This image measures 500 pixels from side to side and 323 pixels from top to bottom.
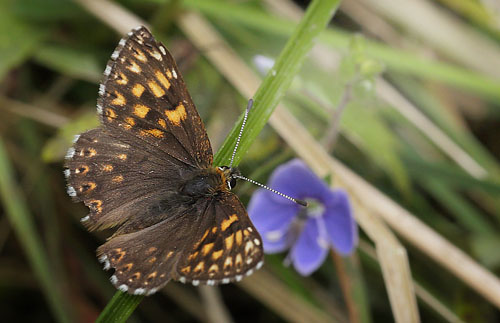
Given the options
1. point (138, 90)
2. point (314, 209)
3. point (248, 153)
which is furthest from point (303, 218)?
point (138, 90)

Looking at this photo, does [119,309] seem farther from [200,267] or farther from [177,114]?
[177,114]

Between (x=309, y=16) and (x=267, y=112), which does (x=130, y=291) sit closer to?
(x=267, y=112)

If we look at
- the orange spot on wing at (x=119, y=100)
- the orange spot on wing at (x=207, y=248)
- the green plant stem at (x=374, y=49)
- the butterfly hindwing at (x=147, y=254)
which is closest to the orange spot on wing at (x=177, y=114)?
the orange spot on wing at (x=119, y=100)

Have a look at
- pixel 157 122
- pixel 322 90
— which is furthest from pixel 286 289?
pixel 157 122

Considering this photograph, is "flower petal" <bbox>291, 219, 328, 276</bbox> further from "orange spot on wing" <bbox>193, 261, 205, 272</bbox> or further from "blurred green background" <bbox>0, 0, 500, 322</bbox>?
"orange spot on wing" <bbox>193, 261, 205, 272</bbox>

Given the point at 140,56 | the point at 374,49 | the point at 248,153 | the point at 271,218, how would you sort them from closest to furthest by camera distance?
the point at 140,56
the point at 271,218
the point at 248,153
the point at 374,49

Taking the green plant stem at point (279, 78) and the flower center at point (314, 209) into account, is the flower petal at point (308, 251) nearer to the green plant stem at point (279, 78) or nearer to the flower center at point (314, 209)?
the flower center at point (314, 209)
